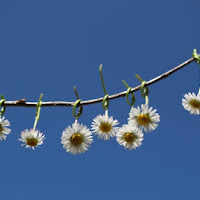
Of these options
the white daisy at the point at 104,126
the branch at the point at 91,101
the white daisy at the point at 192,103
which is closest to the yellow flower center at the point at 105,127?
the white daisy at the point at 104,126

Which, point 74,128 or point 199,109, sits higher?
point 199,109

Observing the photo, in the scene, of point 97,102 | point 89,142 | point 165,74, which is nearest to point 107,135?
point 89,142

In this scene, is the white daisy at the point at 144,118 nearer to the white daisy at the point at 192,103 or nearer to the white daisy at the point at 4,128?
the white daisy at the point at 192,103

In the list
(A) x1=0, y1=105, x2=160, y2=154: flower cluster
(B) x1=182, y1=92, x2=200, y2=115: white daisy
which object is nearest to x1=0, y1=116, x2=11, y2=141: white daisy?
(A) x1=0, y1=105, x2=160, y2=154: flower cluster

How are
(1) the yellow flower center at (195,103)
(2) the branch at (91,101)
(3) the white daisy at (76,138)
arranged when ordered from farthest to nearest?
1. (1) the yellow flower center at (195,103)
2. (3) the white daisy at (76,138)
3. (2) the branch at (91,101)

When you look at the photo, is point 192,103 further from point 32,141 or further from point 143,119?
point 32,141

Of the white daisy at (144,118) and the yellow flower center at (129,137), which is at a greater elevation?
the white daisy at (144,118)

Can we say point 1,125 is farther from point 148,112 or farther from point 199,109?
point 199,109
